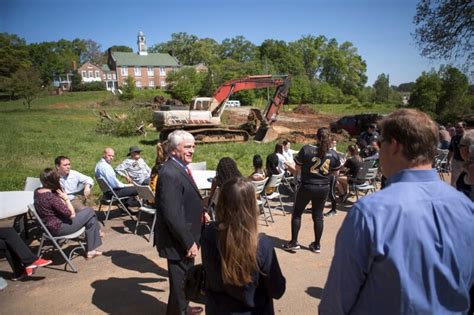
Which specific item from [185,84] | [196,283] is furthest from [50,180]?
[185,84]

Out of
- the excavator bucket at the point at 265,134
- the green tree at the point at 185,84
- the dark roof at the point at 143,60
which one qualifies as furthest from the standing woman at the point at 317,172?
the dark roof at the point at 143,60

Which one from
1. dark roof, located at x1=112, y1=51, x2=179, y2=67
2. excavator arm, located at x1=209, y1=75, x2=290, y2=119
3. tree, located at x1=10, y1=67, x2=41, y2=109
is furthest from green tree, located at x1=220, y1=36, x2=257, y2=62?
excavator arm, located at x1=209, y1=75, x2=290, y2=119

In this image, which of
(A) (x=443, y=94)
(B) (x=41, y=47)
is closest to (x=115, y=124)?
(A) (x=443, y=94)

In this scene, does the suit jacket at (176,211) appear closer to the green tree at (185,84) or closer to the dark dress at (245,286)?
the dark dress at (245,286)

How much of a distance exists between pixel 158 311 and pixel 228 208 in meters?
2.37

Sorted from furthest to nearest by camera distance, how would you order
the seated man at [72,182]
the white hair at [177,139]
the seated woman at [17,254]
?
the seated man at [72,182]
the seated woman at [17,254]
the white hair at [177,139]

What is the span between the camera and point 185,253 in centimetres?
320

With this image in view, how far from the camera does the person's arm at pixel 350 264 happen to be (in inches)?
55.7

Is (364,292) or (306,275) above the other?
(364,292)

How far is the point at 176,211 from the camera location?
120 inches

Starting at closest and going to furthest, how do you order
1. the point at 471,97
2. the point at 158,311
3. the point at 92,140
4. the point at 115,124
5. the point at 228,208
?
the point at 228,208 → the point at 158,311 → the point at 92,140 → the point at 115,124 → the point at 471,97

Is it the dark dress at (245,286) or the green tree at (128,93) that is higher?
the green tree at (128,93)

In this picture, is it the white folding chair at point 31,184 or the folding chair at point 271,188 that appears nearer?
the white folding chair at point 31,184

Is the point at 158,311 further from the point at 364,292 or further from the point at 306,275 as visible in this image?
the point at 364,292
